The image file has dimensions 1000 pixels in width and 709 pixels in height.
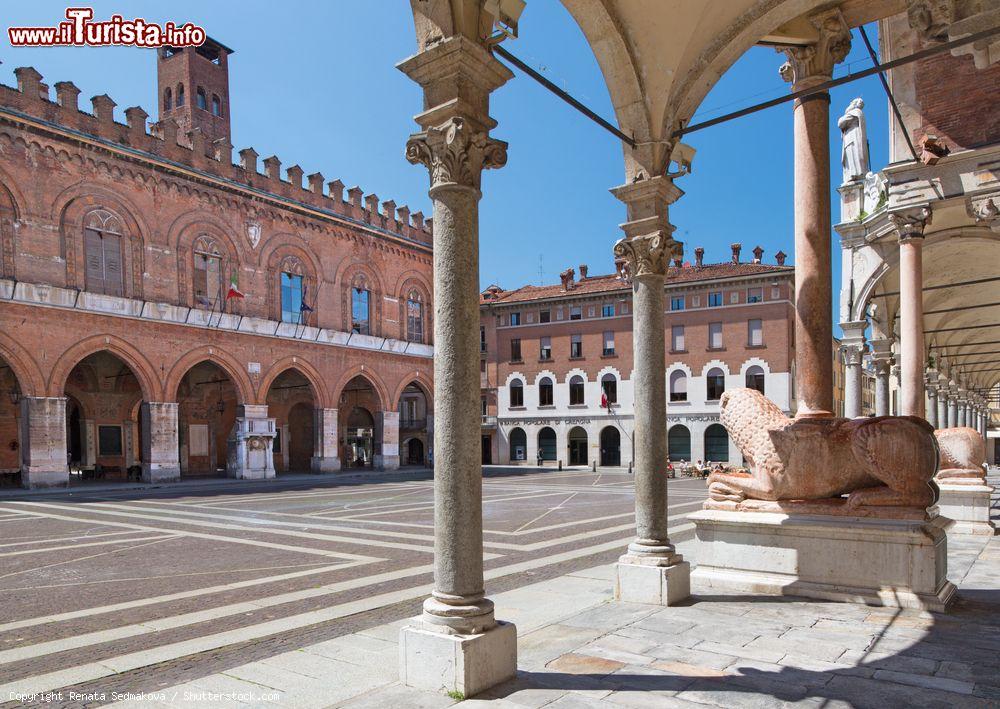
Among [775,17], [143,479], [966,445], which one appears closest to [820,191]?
[775,17]

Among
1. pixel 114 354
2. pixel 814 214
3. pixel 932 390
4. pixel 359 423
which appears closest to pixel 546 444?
pixel 359 423

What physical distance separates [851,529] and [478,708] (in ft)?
13.4

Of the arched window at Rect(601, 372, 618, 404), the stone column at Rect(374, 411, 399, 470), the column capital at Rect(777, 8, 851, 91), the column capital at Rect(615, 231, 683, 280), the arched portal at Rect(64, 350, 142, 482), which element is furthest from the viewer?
the arched window at Rect(601, 372, 618, 404)

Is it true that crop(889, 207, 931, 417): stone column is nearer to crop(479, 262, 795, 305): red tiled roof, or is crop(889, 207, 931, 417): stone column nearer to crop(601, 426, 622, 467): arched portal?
crop(479, 262, 795, 305): red tiled roof

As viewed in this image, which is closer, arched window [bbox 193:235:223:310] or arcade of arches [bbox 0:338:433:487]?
arcade of arches [bbox 0:338:433:487]

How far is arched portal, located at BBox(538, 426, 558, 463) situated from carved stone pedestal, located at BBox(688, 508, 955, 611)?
37976mm

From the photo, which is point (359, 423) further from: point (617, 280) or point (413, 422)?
point (617, 280)

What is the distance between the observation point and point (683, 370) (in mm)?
41062

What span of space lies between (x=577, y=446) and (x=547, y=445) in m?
2.09

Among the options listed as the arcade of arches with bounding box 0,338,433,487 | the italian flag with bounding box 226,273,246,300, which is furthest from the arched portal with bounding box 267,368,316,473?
the italian flag with bounding box 226,273,246,300

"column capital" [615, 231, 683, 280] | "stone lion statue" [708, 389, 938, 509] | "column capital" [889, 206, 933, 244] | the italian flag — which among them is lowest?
"stone lion statue" [708, 389, 938, 509]

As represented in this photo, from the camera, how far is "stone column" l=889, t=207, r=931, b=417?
35.3 feet

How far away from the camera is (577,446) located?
44406mm

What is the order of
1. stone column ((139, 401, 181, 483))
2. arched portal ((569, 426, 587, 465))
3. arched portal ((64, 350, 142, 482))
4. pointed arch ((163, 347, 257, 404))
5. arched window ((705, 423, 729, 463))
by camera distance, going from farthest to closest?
arched portal ((569, 426, 587, 465)), arched window ((705, 423, 729, 463)), arched portal ((64, 350, 142, 482)), pointed arch ((163, 347, 257, 404)), stone column ((139, 401, 181, 483))
